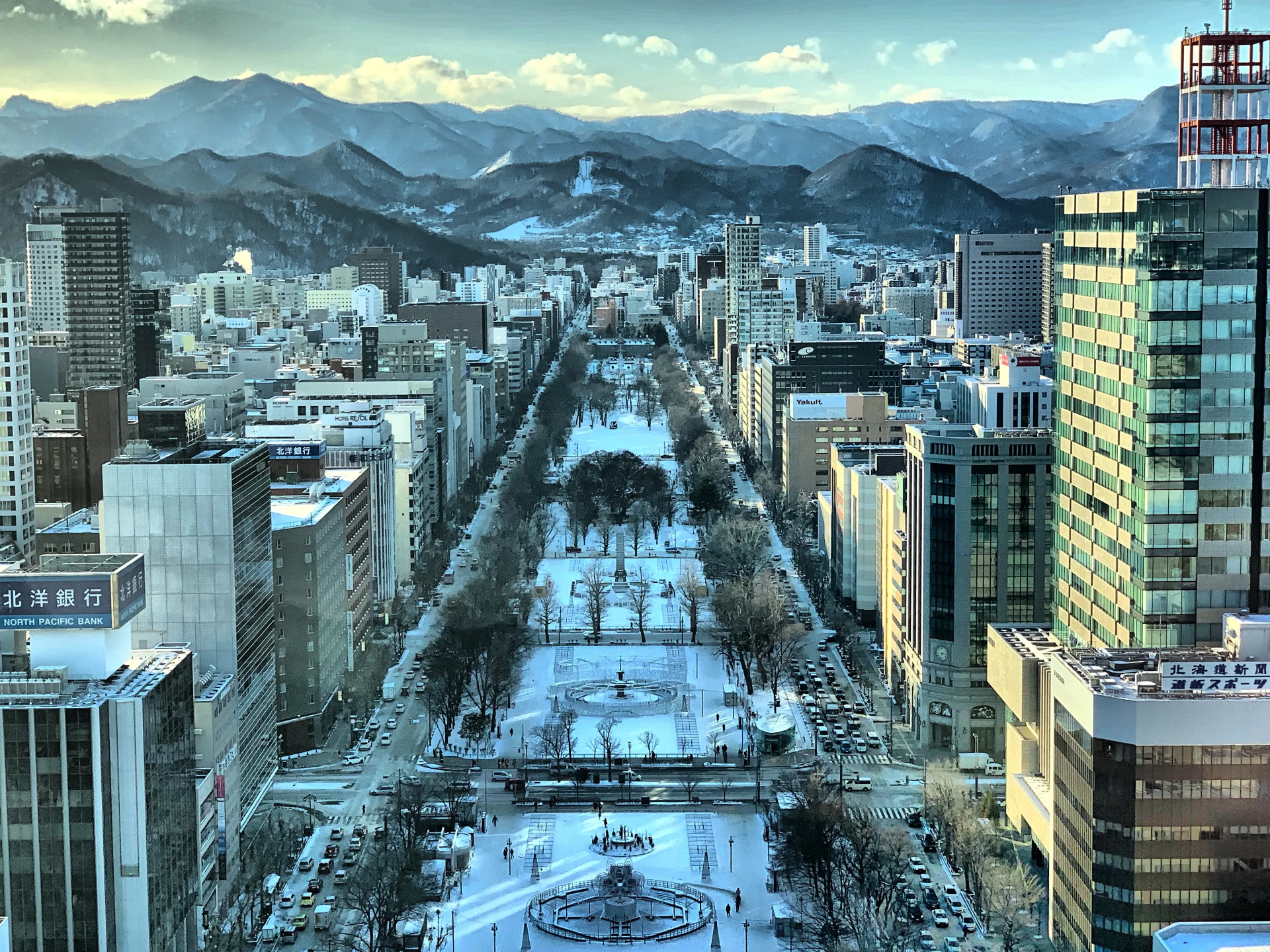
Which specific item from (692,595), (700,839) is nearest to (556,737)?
(700,839)

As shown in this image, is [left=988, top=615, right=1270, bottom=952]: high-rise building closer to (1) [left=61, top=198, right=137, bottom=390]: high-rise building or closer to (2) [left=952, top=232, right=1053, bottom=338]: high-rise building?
(1) [left=61, top=198, right=137, bottom=390]: high-rise building

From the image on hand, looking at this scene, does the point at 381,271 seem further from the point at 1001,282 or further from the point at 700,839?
the point at 700,839

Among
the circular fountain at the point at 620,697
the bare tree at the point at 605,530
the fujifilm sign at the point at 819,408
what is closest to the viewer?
the circular fountain at the point at 620,697

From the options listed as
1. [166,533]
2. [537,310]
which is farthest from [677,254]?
[166,533]

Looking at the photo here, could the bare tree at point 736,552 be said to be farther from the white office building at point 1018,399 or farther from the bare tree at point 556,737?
the bare tree at point 556,737

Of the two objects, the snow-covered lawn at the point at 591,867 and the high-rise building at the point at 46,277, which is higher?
the high-rise building at the point at 46,277

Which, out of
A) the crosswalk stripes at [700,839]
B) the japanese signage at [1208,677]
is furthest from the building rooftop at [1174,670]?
the crosswalk stripes at [700,839]

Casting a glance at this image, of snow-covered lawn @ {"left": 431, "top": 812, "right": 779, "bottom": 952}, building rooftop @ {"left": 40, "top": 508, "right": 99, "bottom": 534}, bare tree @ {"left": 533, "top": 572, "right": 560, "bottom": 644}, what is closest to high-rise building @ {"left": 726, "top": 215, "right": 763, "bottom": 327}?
bare tree @ {"left": 533, "top": 572, "right": 560, "bottom": 644}
